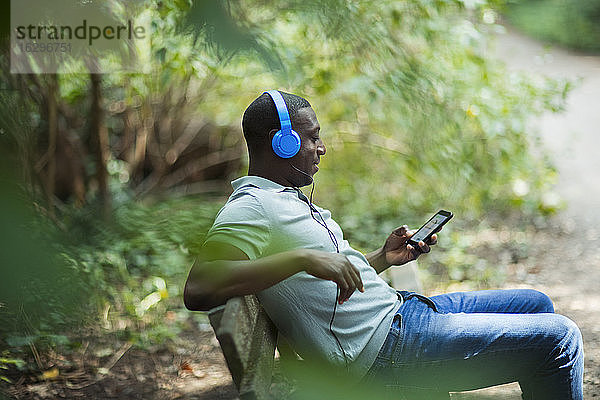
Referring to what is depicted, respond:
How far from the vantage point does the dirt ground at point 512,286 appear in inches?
126

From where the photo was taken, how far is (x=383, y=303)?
6.73 feet

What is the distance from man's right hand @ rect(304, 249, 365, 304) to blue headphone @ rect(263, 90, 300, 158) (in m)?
0.44


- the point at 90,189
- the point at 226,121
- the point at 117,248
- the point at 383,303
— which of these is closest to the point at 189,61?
the point at 117,248

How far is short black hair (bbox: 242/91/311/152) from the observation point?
6.76 ft

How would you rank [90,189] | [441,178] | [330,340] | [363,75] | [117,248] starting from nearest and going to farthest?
1. [330,340]
2. [117,248]
3. [363,75]
4. [441,178]
5. [90,189]

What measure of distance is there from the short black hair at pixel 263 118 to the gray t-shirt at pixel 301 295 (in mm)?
167

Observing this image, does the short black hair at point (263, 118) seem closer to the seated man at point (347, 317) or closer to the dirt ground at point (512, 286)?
the seated man at point (347, 317)

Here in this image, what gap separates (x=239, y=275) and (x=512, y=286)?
3.50 metres

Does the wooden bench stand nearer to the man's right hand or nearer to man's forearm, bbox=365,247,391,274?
the man's right hand

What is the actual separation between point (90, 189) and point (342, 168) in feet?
7.56

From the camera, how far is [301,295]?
190cm

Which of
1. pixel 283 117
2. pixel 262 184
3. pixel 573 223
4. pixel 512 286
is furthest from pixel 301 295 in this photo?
pixel 573 223

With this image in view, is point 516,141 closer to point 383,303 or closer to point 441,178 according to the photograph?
point 441,178

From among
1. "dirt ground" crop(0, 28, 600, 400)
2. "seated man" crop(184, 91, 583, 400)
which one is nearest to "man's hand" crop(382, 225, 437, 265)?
"seated man" crop(184, 91, 583, 400)
